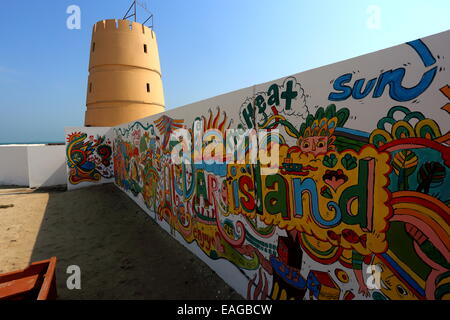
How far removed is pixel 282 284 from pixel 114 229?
5052 mm

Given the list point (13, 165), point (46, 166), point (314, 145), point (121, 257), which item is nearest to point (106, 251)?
point (121, 257)

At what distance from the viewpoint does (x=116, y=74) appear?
45.7 ft

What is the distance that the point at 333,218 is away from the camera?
2234 millimetres

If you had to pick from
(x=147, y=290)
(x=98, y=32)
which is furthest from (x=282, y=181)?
(x=98, y=32)

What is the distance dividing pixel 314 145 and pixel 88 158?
1168cm

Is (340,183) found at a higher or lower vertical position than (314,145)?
lower

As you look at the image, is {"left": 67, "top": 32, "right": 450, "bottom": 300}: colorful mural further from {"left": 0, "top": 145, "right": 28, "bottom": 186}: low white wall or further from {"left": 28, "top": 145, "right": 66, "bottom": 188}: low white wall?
{"left": 0, "top": 145, "right": 28, "bottom": 186}: low white wall

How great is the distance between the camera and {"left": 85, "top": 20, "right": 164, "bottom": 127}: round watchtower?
14.0m

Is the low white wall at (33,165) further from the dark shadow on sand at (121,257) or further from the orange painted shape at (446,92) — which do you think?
the orange painted shape at (446,92)

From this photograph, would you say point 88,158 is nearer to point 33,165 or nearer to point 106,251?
point 33,165

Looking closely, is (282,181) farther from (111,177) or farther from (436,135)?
(111,177)

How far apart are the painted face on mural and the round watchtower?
44.4 feet

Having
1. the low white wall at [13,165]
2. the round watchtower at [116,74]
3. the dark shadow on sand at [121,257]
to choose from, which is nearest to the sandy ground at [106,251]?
the dark shadow on sand at [121,257]

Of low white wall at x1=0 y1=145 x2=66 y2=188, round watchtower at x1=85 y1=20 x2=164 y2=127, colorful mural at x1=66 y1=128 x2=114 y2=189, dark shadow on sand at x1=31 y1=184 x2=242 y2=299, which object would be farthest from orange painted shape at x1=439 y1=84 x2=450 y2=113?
low white wall at x1=0 y1=145 x2=66 y2=188
